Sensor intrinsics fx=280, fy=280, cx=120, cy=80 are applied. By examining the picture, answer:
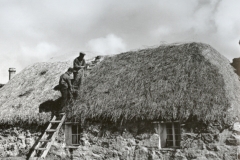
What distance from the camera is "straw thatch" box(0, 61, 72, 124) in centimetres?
1168

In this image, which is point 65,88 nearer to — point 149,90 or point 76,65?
point 76,65

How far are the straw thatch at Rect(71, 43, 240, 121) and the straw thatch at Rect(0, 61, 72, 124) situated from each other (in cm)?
185

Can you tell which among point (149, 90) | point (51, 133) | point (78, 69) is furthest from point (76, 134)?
point (149, 90)

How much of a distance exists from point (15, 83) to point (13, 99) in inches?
79.4

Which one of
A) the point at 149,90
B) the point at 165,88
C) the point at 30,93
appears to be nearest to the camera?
the point at 165,88

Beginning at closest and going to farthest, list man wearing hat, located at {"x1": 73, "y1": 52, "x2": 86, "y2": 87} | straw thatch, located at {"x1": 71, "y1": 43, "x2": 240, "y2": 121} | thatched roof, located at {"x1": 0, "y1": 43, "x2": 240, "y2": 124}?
straw thatch, located at {"x1": 71, "y1": 43, "x2": 240, "y2": 121} → thatched roof, located at {"x1": 0, "y1": 43, "x2": 240, "y2": 124} → man wearing hat, located at {"x1": 73, "y1": 52, "x2": 86, "y2": 87}

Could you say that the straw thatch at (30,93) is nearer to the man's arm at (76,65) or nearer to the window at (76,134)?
the window at (76,134)

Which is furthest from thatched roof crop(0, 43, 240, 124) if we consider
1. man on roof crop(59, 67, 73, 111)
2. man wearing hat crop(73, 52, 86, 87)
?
man on roof crop(59, 67, 73, 111)

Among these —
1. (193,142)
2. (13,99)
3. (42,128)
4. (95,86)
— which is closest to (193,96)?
(193,142)

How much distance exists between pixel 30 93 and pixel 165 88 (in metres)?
6.76

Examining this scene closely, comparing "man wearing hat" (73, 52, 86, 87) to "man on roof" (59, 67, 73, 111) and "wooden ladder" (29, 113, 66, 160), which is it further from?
"wooden ladder" (29, 113, 66, 160)

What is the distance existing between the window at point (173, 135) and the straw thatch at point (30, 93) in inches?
189

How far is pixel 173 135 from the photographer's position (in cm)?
950

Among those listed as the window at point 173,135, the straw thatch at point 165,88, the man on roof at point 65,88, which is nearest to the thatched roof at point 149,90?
the straw thatch at point 165,88
